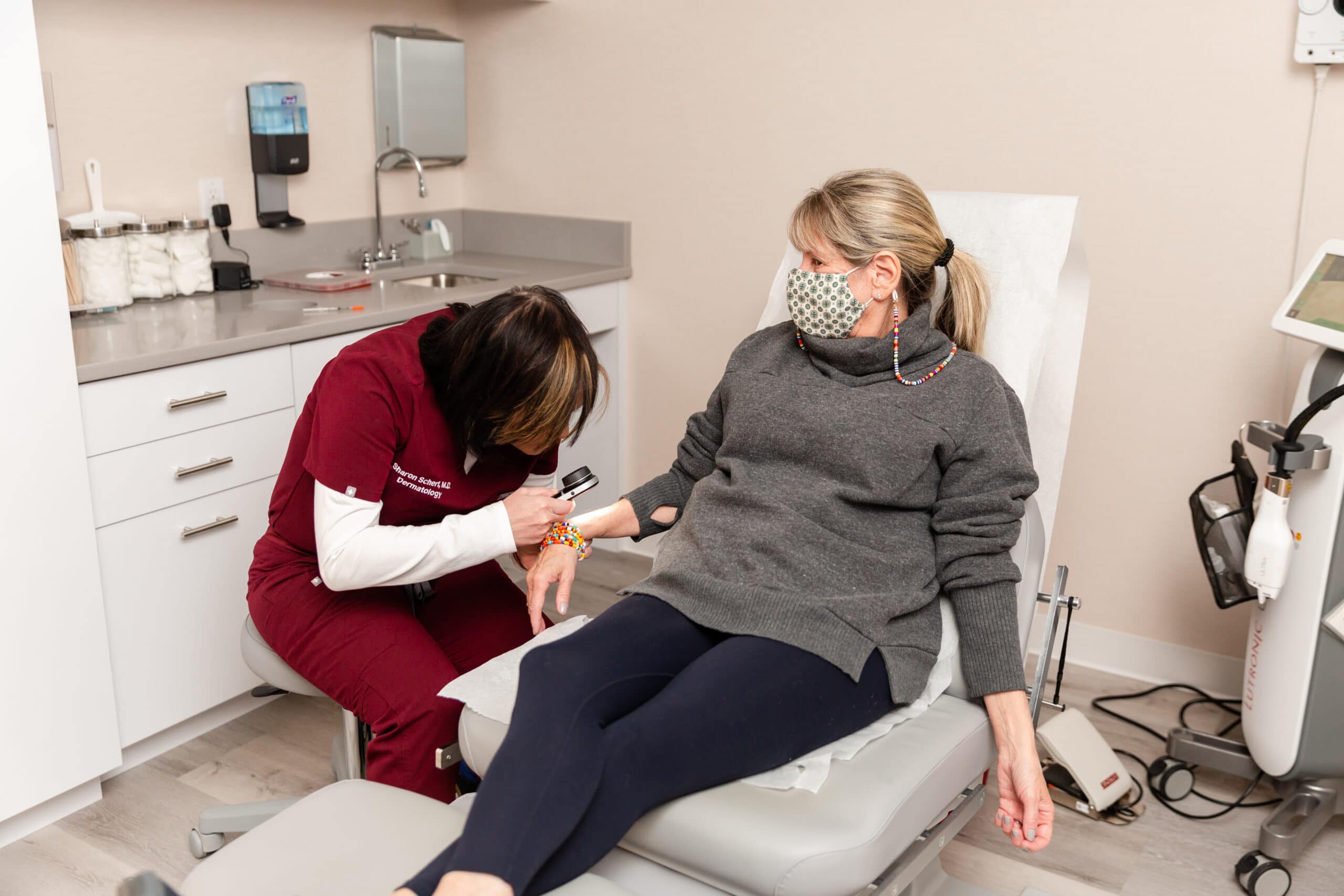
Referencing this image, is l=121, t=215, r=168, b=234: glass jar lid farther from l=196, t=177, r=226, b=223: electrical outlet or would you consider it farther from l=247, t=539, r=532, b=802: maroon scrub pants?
l=247, t=539, r=532, b=802: maroon scrub pants

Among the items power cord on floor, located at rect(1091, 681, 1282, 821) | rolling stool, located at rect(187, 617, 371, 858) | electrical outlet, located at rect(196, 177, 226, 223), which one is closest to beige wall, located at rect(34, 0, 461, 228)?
electrical outlet, located at rect(196, 177, 226, 223)

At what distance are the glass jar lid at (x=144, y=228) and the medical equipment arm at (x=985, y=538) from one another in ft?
5.74

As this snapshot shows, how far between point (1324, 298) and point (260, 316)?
1914 millimetres

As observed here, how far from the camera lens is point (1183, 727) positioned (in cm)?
225

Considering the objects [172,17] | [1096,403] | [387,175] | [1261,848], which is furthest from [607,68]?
[1261,848]

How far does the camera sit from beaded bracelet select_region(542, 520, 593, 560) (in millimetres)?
1619

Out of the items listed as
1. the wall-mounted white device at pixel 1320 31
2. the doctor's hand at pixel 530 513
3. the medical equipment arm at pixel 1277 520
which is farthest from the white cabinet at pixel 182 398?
the wall-mounted white device at pixel 1320 31

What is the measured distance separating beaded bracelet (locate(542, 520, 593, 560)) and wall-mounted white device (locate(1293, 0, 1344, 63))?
1.57 metres

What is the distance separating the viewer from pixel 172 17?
2455 millimetres

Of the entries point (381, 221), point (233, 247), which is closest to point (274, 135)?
point (233, 247)

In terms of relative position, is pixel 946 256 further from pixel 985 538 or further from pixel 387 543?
pixel 387 543

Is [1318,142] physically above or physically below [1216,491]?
above

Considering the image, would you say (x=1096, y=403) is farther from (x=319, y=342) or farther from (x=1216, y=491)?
(x=319, y=342)

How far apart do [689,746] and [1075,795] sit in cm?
107
